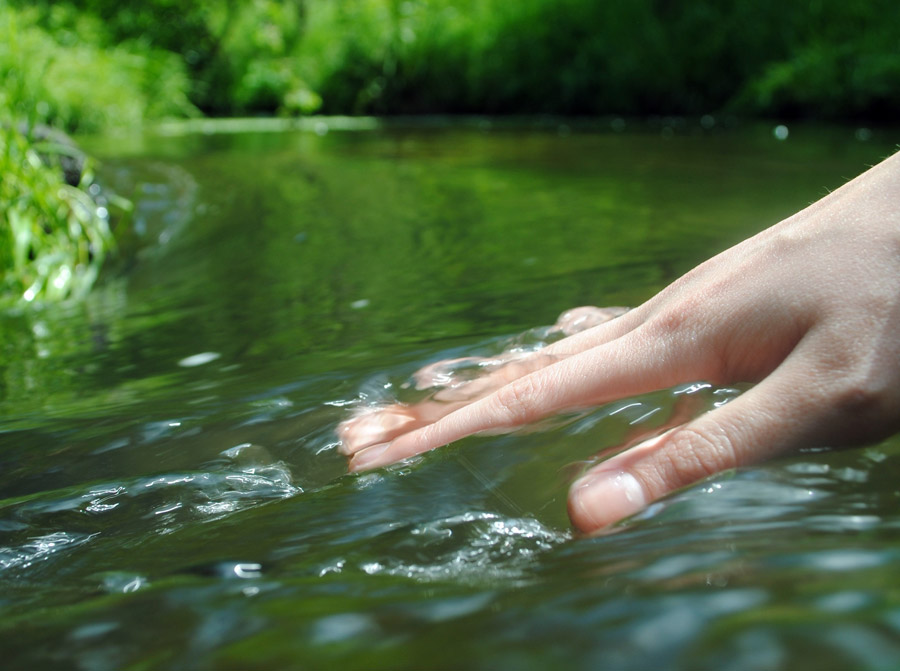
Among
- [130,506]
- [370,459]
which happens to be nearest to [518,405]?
[370,459]

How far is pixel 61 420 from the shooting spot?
2.04 meters

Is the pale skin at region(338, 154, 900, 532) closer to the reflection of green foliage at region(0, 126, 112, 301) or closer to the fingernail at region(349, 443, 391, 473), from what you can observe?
the fingernail at region(349, 443, 391, 473)

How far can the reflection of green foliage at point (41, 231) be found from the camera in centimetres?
368

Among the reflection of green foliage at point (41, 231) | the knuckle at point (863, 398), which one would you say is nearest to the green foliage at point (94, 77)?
the reflection of green foliage at point (41, 231)

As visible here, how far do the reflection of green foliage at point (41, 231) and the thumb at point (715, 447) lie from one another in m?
3.10

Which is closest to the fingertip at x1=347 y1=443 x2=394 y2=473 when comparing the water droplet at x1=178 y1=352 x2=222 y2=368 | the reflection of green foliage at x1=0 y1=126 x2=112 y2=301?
the water droplet at x1=178 y1=352 x2=222 y2=368

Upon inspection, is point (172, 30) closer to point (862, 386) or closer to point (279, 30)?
point (279, 30)

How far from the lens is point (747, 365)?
136 centimetres

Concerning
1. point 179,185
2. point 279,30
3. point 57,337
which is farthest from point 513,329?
point 279,30

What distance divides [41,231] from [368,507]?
3.24 metres

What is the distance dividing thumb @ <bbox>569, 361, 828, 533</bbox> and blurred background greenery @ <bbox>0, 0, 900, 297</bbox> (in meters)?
4.77

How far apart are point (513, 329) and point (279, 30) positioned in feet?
59.3

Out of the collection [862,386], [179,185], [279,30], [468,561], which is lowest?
[468,561]

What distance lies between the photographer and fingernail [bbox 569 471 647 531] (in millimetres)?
1118
